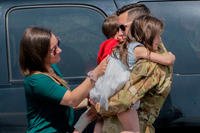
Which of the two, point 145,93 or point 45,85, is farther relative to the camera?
point 145,93

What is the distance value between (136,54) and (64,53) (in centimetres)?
69

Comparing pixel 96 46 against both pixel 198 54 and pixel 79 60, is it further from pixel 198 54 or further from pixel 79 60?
pixel 198 54

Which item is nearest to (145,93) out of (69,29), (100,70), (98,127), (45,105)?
(100,70)

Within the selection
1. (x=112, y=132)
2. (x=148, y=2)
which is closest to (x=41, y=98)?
(x=112, y=132)

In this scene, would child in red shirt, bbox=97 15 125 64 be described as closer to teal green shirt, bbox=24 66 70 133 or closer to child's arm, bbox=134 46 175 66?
child's arm, bbox=134 46 175 66

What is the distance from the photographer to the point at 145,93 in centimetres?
331

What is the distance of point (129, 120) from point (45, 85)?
531 mm

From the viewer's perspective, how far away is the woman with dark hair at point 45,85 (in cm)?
321

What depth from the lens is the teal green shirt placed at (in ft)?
10.5

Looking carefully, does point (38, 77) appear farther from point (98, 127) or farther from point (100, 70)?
point (98, 127)

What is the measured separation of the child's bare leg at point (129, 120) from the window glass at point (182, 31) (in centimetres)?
62

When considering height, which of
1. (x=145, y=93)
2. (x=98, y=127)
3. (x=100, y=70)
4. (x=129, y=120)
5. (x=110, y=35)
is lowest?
(x=98, y=127)

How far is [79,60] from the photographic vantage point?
3.80 metres

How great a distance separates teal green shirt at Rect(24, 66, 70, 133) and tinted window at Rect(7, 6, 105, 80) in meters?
0.52
